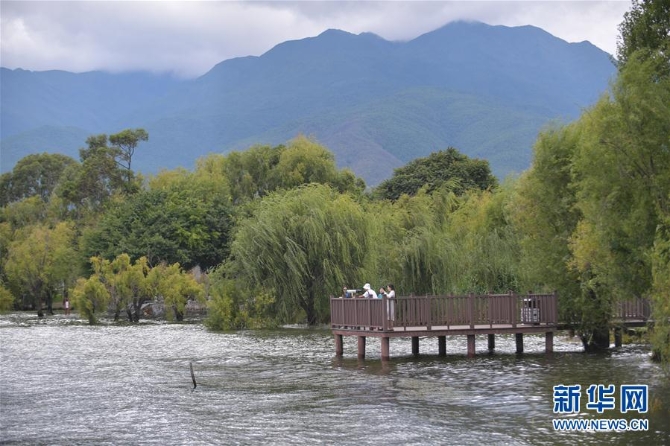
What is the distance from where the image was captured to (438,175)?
308 ft

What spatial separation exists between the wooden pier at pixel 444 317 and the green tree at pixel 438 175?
53679 millimetres

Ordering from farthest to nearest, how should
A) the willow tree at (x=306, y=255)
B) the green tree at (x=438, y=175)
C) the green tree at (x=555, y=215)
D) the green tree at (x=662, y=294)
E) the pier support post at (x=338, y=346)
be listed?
the green tree at (x=438, y=175) → the willow tree at (x=306, y=255) → the pier support post at (x=338, y=346) → the green tree at (x=555, y=215) → the green tree at (x=662, y=294)

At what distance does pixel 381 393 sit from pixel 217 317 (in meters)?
31.6

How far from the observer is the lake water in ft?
67.3

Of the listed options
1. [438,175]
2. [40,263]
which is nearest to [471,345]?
[438,175]

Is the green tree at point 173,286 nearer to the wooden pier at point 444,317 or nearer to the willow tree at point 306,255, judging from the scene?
the willow tree at point 306,255

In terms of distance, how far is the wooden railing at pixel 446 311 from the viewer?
3406 centimetres

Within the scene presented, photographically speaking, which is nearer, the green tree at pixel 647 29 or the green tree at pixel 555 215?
the green tree at pixel 647 29

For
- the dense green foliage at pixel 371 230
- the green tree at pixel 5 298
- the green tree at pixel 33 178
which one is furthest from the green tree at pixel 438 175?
the green tree at pixel 33 178

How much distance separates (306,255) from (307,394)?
92.5 feet

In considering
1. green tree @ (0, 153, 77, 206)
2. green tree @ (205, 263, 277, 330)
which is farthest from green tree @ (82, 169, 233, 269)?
green tree @ (0, 153, 77, 206)

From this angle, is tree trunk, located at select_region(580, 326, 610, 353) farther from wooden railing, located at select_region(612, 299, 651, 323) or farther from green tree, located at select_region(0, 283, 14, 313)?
green tree, located at select_region(0, 283, 14, 313)

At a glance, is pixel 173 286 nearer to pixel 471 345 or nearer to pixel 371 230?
pixel 371 230

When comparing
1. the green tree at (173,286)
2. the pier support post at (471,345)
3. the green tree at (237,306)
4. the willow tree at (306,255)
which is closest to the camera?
the pier support post at (471,345)
